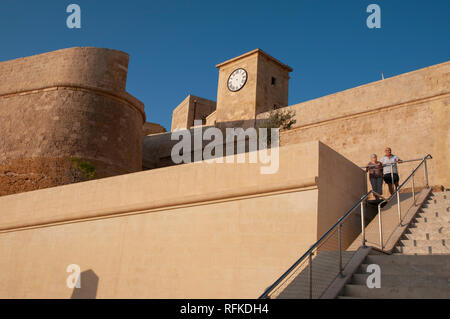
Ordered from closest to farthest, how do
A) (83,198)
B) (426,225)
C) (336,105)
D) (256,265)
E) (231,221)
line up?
(426,225)
(256,265)
(231,221)
(83,198)
(336,105)

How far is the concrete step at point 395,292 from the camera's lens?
4.41 metres

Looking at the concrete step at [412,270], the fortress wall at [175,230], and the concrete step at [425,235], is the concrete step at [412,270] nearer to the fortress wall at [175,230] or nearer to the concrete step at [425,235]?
the concrete step at [425,235]

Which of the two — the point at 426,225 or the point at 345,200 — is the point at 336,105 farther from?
the point at 426,225

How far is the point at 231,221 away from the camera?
8.13 meters

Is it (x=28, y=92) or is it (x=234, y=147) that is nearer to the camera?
(x=28, y=92)

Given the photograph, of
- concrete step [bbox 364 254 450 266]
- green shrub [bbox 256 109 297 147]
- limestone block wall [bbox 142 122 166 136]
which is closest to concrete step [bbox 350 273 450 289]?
concrete step [bbox 364 254 450 266]

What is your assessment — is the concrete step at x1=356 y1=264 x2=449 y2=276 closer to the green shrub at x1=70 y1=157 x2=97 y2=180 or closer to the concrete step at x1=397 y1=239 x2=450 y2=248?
the concrete step at x1=397 y1=239 x2=450 y2=248

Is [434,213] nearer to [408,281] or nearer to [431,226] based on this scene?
[431,226]

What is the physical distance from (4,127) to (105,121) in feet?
12.8

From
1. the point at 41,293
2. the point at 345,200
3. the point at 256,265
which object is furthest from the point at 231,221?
the point at 41,293

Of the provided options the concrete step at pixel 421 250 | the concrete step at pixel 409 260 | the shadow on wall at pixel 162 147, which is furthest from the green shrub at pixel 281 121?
the concrete step at pixel 409 260

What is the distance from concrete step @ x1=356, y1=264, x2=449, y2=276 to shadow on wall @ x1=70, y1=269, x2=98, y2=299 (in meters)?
6.63

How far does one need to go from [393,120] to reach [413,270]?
965 cm

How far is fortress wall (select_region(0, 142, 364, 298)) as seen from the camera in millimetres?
7453
